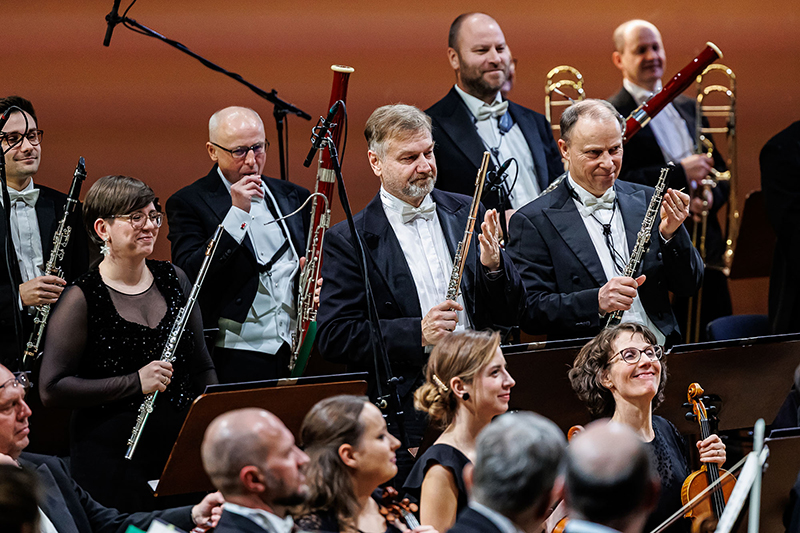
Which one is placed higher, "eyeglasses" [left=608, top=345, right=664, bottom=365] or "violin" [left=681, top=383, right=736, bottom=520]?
"eyeglasses" [left=608, top=345, right=664, bottom=365]

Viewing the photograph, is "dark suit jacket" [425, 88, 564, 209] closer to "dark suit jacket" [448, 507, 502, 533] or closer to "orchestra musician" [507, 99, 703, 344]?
"orchestra musician" [507, 99, 703, 344]

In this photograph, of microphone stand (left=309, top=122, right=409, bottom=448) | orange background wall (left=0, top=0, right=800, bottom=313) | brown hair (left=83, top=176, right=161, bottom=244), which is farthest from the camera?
orange background wall (left=0, top=0, right=800, bottom=313)

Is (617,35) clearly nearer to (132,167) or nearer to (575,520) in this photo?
(132,167)

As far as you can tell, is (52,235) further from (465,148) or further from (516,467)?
(516,467)

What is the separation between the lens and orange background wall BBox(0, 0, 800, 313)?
4922mm

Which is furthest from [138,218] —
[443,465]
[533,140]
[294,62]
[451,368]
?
[294,62]

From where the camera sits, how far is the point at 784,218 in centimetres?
414

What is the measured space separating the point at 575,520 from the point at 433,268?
1578mm

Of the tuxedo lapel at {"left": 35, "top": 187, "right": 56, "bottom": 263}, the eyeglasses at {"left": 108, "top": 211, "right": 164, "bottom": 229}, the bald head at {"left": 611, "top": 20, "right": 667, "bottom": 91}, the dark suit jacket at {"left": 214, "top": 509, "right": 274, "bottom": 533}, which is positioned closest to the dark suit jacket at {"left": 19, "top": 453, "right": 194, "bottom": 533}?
the dark suit jacket at {"left": 214, "top": 509, "right": 274, "bottom": 533}

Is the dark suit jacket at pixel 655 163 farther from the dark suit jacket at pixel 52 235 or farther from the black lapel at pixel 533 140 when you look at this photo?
the dark suit jacket at pixel 52 235

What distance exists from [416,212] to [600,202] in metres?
0.65

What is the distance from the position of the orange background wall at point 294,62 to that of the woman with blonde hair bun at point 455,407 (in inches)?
107

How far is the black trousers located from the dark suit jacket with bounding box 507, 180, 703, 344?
91 cm

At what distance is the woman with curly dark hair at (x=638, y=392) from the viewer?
2855mm
